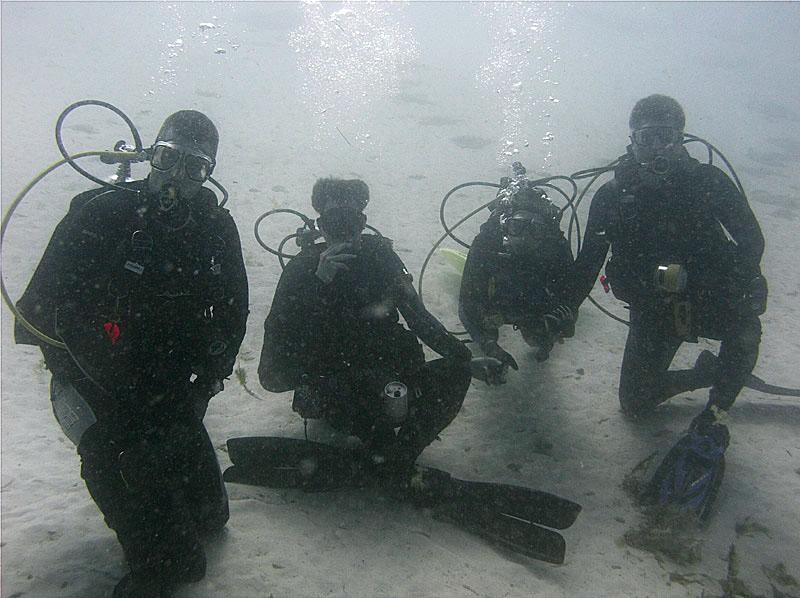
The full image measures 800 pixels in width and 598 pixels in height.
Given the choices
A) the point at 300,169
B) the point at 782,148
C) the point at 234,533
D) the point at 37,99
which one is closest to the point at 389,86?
the point at 300,169

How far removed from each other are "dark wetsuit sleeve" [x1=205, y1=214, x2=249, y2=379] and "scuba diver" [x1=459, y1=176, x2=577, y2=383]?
7.53 ft

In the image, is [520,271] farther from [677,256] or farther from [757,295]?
[757,295]

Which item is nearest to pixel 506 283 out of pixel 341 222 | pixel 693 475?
pixel 341 222

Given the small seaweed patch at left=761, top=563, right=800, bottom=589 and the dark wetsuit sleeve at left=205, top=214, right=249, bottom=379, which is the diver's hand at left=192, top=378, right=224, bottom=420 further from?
the small seaweed patch at left=761, top=563, right=800, bottom=589

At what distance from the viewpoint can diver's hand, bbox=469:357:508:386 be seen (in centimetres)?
379

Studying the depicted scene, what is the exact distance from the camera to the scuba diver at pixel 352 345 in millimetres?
3566

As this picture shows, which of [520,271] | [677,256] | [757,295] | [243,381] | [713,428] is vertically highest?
[677,256]

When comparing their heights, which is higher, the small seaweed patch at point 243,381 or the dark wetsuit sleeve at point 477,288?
the dark wetsuit sleeve at point 477,288

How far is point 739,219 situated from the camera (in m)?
4.20

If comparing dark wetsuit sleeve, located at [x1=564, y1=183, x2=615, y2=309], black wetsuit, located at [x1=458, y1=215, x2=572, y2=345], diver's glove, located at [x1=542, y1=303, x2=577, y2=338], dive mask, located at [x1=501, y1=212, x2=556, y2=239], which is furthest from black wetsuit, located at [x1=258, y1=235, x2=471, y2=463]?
dark wetsuit sleeve, located at [x1=564, y1=183, x2=615, y2=309]

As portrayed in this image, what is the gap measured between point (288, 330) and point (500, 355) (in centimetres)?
182

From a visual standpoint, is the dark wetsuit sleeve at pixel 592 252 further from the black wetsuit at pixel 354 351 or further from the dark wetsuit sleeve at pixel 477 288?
the black wetsuit at pixel 354 351

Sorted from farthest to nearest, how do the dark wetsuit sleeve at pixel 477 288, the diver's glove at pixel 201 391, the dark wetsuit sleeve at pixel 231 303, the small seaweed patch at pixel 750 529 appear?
1. the dark wetsuit sleeve at pixel 477 288
2. the small seaweed patch at pixel 750 529
3. the dark wetsuit sleeve at pixel 231 303
4. the diver's glove at pixel 201 391

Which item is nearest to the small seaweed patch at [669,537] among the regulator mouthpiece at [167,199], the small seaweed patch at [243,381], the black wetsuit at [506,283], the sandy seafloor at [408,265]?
the sandy seafloor at [408,265]
